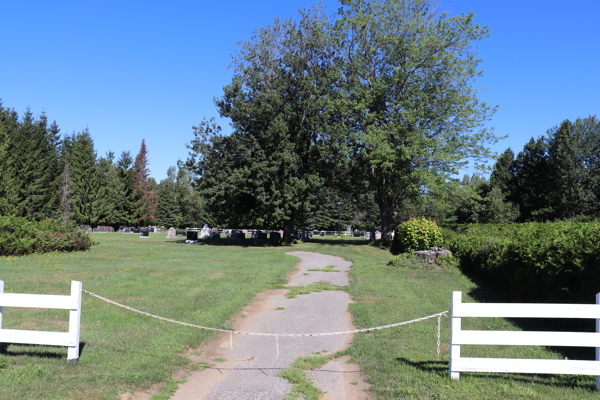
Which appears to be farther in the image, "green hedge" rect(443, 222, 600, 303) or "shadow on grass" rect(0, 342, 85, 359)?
"green hedge" rect(443, 222, 600, 303)

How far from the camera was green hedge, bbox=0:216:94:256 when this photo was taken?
20828mm

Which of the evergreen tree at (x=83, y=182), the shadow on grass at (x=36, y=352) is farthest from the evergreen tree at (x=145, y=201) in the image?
the shadow on grass at (x=36, y=352)

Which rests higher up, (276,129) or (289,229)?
(276,129)

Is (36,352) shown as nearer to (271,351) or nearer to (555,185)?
(271,351)

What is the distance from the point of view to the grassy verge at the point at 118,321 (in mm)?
5445

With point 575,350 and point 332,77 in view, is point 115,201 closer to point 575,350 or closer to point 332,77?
point 332,77

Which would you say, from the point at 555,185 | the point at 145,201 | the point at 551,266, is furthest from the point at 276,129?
the point at 145,201

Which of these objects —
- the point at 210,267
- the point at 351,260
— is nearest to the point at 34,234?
the point at 210,267

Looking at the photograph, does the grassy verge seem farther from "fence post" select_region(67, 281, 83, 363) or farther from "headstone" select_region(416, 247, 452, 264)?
"headstone" select_region(416, 247, 452, 264)

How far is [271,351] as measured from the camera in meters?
7.20

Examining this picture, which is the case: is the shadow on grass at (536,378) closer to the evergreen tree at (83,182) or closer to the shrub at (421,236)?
the shrub at (421,236)

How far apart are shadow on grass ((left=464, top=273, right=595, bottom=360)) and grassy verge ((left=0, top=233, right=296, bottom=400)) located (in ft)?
18.0

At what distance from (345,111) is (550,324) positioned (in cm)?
2776

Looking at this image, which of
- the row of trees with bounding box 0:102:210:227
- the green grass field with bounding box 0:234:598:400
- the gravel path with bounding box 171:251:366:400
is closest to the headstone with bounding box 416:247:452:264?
the green grass field with bounding box 0:234:598:400
